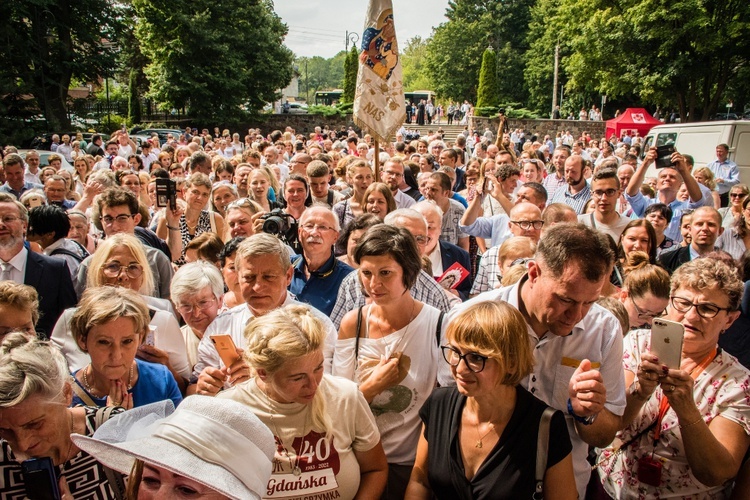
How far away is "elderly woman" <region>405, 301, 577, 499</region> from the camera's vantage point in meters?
2.12

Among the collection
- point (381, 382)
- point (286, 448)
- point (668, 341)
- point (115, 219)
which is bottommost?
point (286, 448)

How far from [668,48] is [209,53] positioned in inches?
958

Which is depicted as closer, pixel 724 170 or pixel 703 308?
pixel 703 308

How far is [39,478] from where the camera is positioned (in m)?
2.09

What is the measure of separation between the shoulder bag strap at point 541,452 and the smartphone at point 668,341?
51 centimetres

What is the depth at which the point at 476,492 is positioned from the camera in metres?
2.13

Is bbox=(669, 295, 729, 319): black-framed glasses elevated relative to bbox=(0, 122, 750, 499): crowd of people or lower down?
elevated

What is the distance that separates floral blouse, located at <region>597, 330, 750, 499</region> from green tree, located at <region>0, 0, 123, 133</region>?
29126 millimetres

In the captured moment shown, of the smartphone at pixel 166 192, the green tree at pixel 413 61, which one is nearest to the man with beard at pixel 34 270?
the smartphone at pixel 166 192

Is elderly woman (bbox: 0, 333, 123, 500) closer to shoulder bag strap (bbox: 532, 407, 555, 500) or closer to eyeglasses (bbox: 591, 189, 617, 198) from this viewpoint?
shoulder bag strap (bbox: 532, 407, 555, 500)

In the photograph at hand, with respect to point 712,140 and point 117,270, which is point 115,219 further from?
point 712,140

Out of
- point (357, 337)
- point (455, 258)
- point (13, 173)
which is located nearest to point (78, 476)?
point (357, 337)

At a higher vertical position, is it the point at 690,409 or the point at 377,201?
the point at 377,201

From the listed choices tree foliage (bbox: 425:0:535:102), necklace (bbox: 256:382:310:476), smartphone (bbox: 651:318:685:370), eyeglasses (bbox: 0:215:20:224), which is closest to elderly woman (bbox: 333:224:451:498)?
necklace (bbox: 256:382:310:476)
